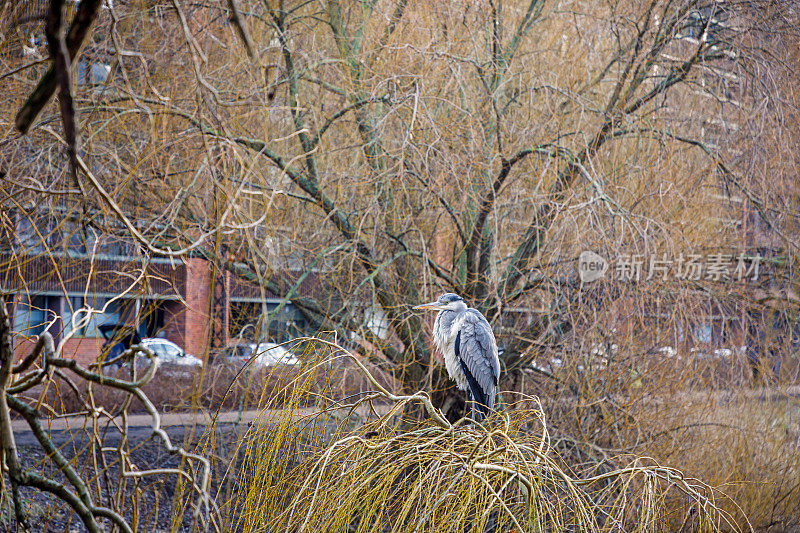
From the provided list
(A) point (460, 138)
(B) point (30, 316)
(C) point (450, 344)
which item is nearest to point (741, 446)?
(C) point (450, 344)

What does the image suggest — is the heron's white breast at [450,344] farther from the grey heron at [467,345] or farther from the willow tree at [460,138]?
the willow tree at [460,138]

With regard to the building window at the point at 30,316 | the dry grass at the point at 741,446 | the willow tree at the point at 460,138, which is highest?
the willow tree at the point at 460,138

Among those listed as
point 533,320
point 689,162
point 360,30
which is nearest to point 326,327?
point 533,320

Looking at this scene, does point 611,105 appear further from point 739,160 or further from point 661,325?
point 661,325

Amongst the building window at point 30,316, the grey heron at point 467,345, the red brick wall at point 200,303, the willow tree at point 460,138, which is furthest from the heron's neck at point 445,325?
the building window at point 30,316

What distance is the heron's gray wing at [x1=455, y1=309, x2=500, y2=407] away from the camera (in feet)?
12.9

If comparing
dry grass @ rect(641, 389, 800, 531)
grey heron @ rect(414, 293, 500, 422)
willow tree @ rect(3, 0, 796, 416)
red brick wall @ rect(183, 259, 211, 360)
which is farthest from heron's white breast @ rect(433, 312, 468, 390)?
dry grass @ rect(641, 389, 800, 531)

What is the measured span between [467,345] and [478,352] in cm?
7

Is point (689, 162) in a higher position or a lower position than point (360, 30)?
lower

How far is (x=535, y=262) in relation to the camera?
16.5ft

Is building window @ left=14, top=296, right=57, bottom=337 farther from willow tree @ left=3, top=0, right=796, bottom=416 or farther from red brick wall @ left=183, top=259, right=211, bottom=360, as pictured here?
willow tree @ left=3, top=0, right=796, bottom=416

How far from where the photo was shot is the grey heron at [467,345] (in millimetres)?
3938

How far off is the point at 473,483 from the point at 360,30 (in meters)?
4.39

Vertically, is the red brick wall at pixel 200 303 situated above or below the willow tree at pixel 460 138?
below
